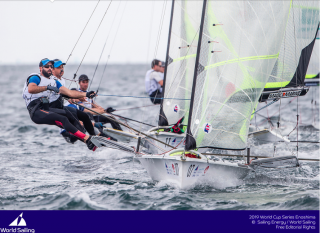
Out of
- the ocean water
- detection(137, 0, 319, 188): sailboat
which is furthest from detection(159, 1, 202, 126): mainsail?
detection(137, 0, 319, 188): sailboat

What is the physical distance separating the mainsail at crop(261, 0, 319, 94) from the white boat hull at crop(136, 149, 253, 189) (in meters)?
2.51

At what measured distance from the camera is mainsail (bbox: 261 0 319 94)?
24.8ft

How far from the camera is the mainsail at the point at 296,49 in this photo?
7566mm

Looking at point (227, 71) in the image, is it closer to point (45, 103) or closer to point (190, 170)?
point (190, 170)

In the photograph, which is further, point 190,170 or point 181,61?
point 181,61

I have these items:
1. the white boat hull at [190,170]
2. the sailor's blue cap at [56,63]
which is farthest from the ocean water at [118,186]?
the sailor's blue cap at [56,63]

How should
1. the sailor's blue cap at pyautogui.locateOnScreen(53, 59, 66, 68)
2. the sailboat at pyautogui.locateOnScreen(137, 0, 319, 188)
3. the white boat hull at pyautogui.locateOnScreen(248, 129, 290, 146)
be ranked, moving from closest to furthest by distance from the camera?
the sailboat at pyautogui.locateOnScreen(137, 0, 319, 188) < the sailor's blue cap at pyautogui.locateOnScreen(53, 59, 66, 68) < the white boat hull at pyautogui.locateOnScreen(248, 129, 290, 146)

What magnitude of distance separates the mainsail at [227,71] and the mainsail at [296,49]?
6.38 feet

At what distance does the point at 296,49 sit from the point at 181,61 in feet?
7.87

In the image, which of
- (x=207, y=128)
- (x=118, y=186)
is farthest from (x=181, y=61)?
(x=118, y=186)

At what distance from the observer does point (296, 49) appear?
25.1 feet

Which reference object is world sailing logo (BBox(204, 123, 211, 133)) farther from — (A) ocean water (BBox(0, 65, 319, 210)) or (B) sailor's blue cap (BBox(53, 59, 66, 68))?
(B) sailor's blue cap (BBox(53, 59, 66, 68))

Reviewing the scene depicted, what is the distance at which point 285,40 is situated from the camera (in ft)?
24.3
